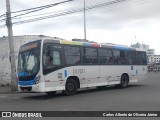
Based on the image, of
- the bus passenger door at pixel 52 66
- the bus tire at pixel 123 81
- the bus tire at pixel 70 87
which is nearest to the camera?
the bus passenger door at pixel 52 66

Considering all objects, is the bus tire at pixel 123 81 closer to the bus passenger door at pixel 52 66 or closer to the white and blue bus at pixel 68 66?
the white and blue bus at pixel 68 66

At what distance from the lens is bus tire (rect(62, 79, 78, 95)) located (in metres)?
16.5

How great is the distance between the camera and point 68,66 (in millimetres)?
16562

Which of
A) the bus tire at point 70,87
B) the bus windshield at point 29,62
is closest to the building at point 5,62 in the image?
the bus windshield at point 29,62

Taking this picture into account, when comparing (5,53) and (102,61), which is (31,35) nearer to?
(5,53)

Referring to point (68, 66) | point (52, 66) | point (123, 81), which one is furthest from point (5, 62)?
point (52, 66)

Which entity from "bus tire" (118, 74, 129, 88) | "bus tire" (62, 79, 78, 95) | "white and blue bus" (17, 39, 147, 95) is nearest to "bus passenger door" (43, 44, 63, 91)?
"white and blue bus" (17, 39, 147, 95)

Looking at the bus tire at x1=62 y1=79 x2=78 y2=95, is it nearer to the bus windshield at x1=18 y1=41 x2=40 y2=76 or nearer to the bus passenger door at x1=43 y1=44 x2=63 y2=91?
the bus passenger door at x1=43 y1=44 x2=63 y2=91

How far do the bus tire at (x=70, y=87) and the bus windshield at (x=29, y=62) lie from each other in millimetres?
2150

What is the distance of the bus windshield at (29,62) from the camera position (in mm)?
15400

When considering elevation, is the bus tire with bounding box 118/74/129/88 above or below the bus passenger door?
below

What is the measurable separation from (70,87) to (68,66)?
1186 mm

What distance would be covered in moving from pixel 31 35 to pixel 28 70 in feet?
39.0

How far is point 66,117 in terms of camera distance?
9.70 meters
